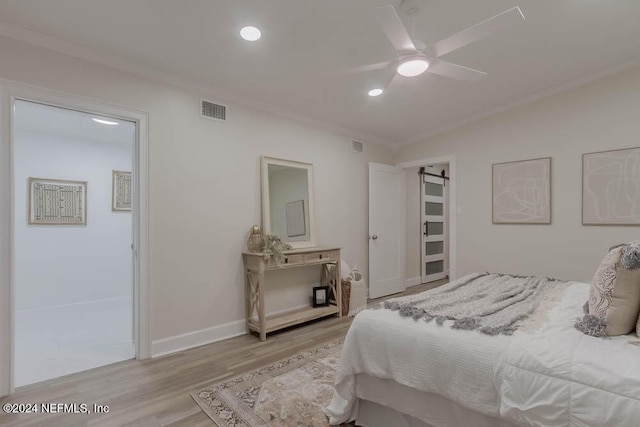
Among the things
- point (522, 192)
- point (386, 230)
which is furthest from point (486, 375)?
point (386, 230)

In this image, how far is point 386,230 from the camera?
17.3 feet

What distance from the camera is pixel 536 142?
4.12 metres

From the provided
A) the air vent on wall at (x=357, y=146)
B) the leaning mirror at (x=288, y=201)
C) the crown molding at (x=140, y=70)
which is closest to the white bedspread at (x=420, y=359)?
the leaning mirror at (x=288, y=201)

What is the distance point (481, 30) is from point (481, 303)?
1.65 m

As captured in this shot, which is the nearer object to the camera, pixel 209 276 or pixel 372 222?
pixel 209 276

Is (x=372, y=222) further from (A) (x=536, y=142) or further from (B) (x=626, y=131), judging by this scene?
(B) (x=626, y=131)

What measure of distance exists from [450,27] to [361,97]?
1.30 metres

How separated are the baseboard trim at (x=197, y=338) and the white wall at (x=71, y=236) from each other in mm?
2401

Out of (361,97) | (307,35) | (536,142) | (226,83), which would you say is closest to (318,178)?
(361,97)

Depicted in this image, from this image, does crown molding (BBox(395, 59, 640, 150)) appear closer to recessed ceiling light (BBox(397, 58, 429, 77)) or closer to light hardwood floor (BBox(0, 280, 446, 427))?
recessed ceiling light (BBox(397, 58, 429, 77))

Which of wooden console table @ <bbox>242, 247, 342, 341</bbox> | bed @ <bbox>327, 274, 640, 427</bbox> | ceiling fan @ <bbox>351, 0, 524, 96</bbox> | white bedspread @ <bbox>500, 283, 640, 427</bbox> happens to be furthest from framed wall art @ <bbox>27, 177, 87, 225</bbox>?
white bedspread @ <bbox>500, 283, 640, 427</bbox>

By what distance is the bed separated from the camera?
122 cm

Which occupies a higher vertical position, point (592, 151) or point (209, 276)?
point (592, 151)

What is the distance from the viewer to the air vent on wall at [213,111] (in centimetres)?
333
